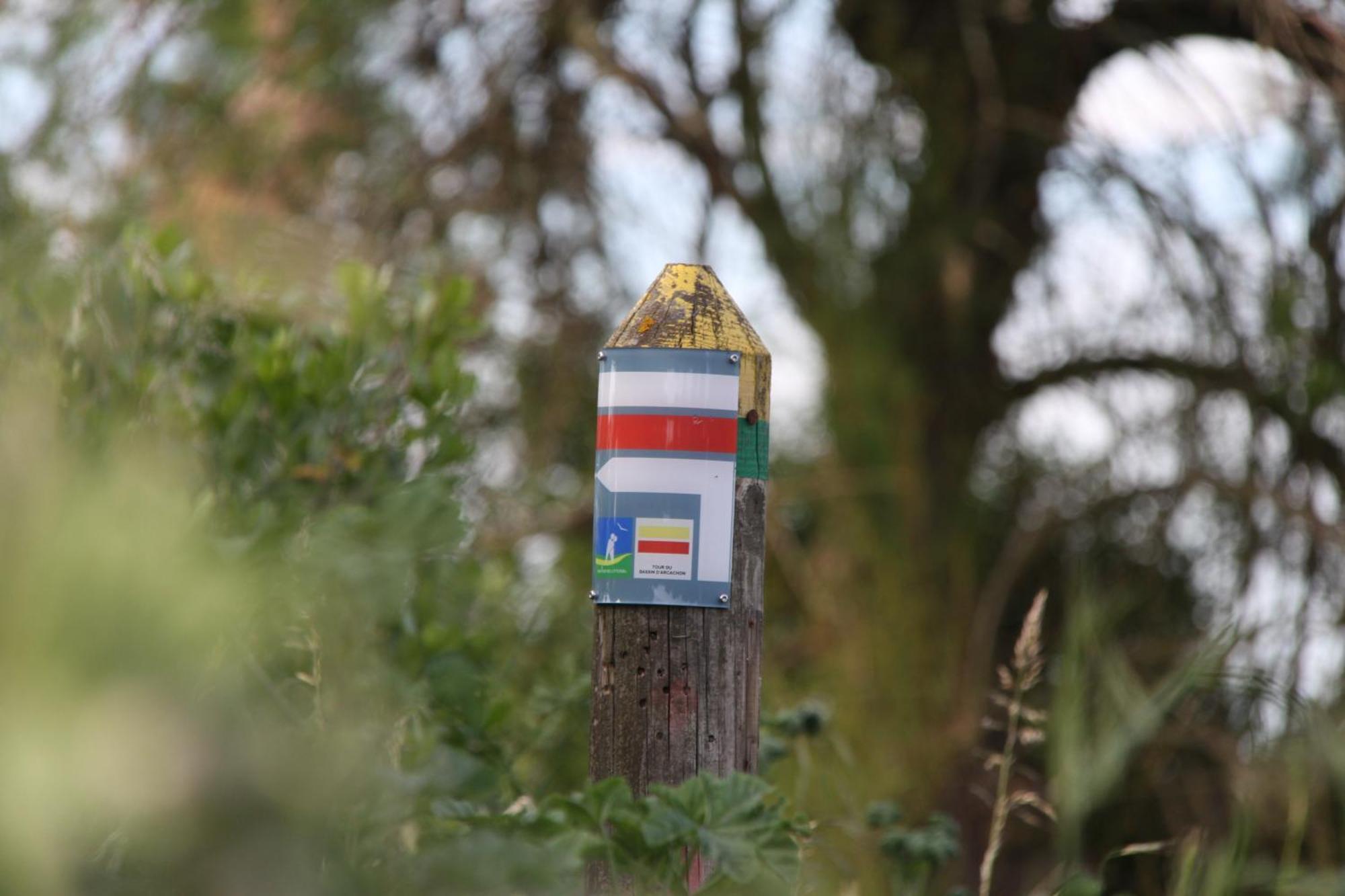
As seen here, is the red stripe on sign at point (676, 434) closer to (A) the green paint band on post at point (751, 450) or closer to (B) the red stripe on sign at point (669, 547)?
(A) the green paint band on post at point (751, 450)

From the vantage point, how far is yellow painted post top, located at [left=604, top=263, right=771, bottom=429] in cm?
246

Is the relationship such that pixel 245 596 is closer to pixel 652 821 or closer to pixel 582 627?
pixel 652 821

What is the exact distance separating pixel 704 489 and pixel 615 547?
6.9 inches

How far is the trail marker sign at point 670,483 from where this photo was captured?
239 centimetres

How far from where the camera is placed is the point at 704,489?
2.39 meters

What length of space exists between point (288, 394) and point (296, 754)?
2.32 metres

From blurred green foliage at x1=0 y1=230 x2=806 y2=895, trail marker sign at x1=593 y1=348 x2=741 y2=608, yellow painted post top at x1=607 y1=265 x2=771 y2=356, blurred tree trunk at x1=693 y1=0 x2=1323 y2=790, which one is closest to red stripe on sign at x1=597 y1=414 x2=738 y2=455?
trail marker sign at x1=593 y1=348 x2=741 y2=608

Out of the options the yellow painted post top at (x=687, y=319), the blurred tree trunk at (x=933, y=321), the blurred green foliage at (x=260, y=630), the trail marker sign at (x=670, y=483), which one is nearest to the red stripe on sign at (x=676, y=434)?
the trail marker sign at (x=670, y=483)

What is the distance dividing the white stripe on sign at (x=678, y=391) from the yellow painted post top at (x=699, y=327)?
0.04 metres

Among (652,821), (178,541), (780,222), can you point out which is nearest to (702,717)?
(652,821)

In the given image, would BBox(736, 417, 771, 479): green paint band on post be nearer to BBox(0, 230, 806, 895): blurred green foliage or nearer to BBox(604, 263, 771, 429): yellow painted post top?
BBox(604, 263, 771, 429): yellow painted post top

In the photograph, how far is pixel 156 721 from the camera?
108 centimetres

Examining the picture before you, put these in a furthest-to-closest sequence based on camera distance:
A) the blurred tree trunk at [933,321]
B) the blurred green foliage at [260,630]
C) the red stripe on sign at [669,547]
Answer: the blurred tree trunk at [933,321] < the red stripe on sign at [669,547] < the blurred green foliage at [260,630]

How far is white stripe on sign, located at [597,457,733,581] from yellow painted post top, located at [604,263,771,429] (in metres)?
0.14
